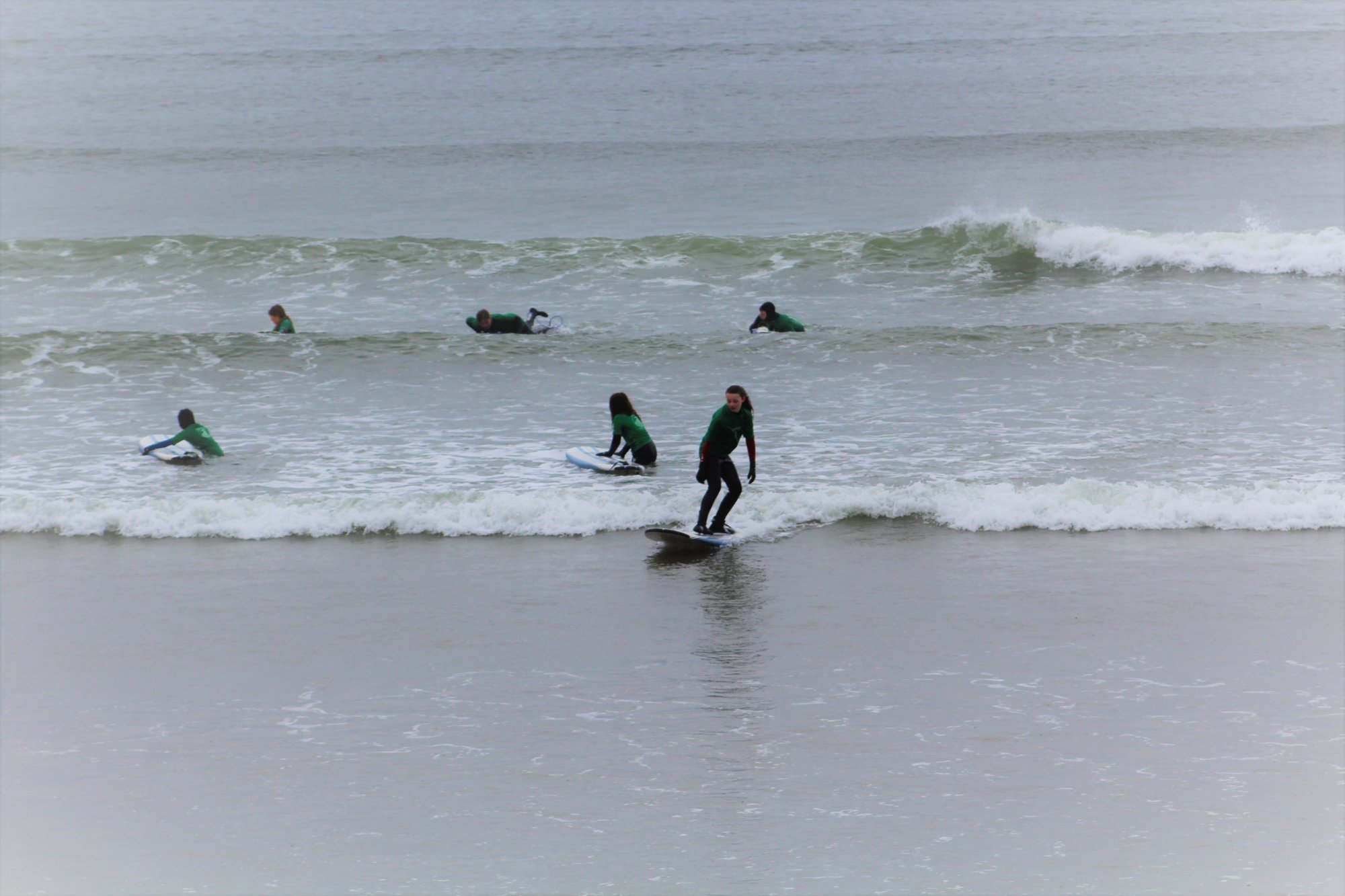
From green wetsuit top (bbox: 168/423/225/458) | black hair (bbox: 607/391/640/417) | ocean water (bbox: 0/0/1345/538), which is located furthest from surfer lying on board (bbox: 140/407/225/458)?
black hair (bbox: 607/391/640/417)

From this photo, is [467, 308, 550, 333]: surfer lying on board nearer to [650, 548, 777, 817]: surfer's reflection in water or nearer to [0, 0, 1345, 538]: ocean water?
[0, 0, 1345, 538]: ocean water

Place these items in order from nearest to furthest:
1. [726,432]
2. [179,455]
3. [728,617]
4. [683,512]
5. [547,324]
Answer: [728,617], [726,432], [683,512], [179,455], [547,324]

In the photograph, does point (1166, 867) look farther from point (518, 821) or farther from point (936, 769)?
point (518, 821)

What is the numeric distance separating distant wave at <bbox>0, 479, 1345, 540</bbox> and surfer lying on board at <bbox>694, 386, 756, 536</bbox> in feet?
1.17

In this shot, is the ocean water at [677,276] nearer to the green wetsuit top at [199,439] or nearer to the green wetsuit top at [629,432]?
the green wetsuit top at [199,439]

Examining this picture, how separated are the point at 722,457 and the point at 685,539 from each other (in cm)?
97

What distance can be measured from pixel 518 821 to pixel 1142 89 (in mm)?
53290

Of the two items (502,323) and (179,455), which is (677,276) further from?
(179,455)

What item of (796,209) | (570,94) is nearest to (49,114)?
(570,94)

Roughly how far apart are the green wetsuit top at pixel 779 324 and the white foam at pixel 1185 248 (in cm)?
885

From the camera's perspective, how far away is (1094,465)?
568 inches

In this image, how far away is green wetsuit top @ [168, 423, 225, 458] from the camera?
15406 millimetres

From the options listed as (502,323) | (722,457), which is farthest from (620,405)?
(502,323)

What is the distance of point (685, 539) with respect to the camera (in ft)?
39.8
